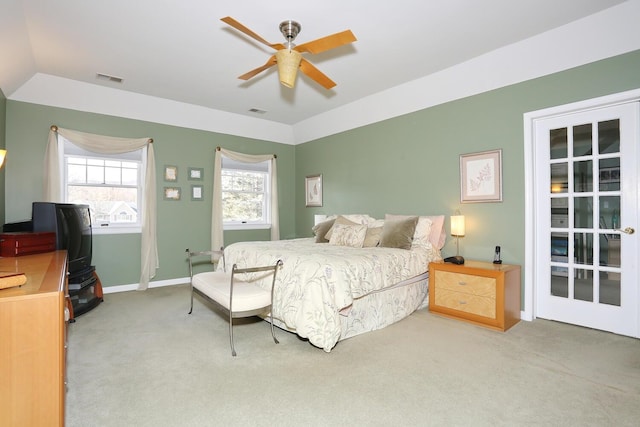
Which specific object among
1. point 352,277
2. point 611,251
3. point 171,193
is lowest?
point 352,277

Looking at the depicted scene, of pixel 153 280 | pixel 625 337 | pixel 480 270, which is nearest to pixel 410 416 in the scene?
pixel 480 270

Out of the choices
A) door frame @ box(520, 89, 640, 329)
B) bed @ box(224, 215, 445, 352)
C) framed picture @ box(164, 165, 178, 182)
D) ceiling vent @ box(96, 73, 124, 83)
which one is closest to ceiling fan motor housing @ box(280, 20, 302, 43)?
bed @ box(224, 215, 445, 352)

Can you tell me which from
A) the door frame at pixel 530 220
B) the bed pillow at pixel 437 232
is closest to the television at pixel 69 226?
the bed pillow at pixel 437 232

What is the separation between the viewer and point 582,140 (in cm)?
318

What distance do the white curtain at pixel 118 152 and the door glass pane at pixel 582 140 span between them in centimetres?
538

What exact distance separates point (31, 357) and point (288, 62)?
2537mm

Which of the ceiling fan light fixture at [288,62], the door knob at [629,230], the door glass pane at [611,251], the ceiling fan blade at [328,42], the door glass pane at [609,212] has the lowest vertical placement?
the door glass pane at [611,251]

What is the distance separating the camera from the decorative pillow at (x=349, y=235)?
4057 millimetres

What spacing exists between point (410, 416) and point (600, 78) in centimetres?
337

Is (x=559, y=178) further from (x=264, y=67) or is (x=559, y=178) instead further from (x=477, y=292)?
(x=264, y=67)

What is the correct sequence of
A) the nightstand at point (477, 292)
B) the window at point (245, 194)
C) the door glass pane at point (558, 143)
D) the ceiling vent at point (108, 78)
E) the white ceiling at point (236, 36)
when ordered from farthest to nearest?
the window at point (245, 194), the ceiling vent at point (108, 78), the door glass pane at point (558, 143), the nightstand at point (477, 292), the white ceiling at point (236, 36)

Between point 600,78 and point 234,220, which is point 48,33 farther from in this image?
point 600,78

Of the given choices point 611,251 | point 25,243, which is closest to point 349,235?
point 611,251

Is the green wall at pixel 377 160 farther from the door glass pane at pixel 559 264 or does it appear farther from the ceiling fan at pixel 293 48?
the ceiling fan at pixel 293 48
